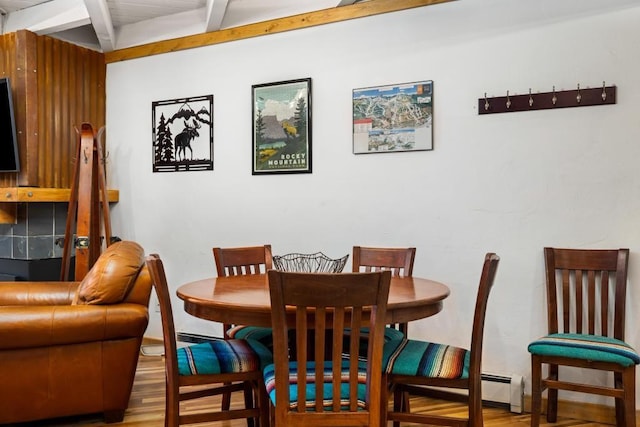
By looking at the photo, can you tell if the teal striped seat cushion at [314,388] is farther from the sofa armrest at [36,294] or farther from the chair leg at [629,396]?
the sofa armrest at [36,294]

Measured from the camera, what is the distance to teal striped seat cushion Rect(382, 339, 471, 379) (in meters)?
2.23

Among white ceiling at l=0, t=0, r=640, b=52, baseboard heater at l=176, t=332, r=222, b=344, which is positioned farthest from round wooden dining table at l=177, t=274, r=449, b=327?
baseboard heater at l=176, t=332, r=222, b=344

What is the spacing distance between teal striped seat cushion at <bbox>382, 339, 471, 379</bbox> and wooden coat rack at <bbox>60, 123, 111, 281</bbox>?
248 centimetres

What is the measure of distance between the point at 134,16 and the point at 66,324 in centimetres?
283

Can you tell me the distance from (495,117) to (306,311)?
1.95m

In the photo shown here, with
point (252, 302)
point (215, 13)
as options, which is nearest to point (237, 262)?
point (252, 302)

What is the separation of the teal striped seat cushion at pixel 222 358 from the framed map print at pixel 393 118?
165 centimetres

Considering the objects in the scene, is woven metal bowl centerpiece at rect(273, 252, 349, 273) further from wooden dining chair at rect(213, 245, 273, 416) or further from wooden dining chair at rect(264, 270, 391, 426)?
wooden dining chair at rect(264, 270, 391, 426)

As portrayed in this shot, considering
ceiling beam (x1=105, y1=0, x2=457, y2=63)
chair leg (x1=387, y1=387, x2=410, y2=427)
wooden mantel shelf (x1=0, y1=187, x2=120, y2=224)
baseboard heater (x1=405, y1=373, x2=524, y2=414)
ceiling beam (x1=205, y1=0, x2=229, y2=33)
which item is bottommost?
baseboard heater (x1=405, y1=373, x2=524, y2=414)

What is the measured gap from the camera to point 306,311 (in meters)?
1.90

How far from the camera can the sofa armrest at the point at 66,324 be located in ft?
8.57

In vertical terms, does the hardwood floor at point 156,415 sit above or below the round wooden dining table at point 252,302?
below

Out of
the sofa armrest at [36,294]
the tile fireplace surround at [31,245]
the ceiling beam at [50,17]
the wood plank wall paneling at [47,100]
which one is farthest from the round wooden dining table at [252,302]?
the ceiling beam at [50,17]

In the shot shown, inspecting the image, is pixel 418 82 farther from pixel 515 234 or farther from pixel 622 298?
pixel 622 298
